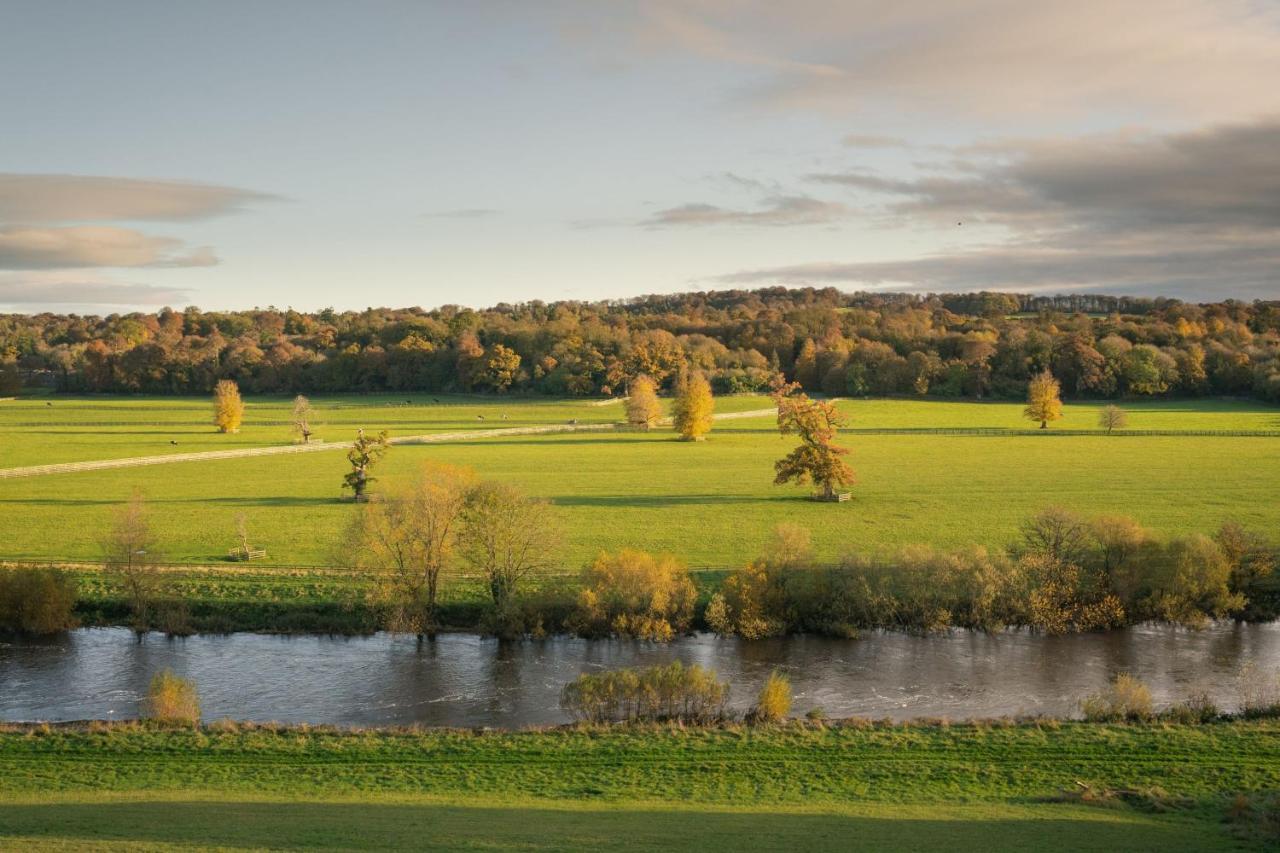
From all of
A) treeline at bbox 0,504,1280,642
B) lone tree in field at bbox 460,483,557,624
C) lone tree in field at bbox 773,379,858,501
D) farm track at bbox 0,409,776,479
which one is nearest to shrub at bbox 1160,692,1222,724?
treeline at bbox 0,504,1280,642

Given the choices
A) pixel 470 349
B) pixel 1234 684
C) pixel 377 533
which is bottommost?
pixel 1234 684

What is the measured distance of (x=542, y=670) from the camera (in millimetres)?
31234

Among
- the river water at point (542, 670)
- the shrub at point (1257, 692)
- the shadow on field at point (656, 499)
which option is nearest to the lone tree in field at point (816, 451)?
the shadow on field at point (656, 499)

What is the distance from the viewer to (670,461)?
243ft

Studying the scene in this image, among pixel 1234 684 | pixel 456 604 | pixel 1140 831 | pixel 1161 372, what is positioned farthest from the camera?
pixel 1161 372

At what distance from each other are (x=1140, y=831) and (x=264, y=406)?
125 meters

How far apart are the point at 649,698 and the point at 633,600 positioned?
27.2ft

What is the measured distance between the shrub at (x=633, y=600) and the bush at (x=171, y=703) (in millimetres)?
12516

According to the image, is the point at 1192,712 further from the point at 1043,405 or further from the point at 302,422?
the point at 302,422

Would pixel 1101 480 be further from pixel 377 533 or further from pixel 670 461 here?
pixel 377 533

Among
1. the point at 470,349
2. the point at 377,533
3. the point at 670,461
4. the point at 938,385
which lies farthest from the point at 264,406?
the point at 377,533

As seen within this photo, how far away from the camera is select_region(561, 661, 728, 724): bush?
26.6 meters

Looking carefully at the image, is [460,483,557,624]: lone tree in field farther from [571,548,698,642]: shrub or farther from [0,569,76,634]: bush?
[0,569,76,634]: bush

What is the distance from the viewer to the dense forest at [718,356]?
128 metres
